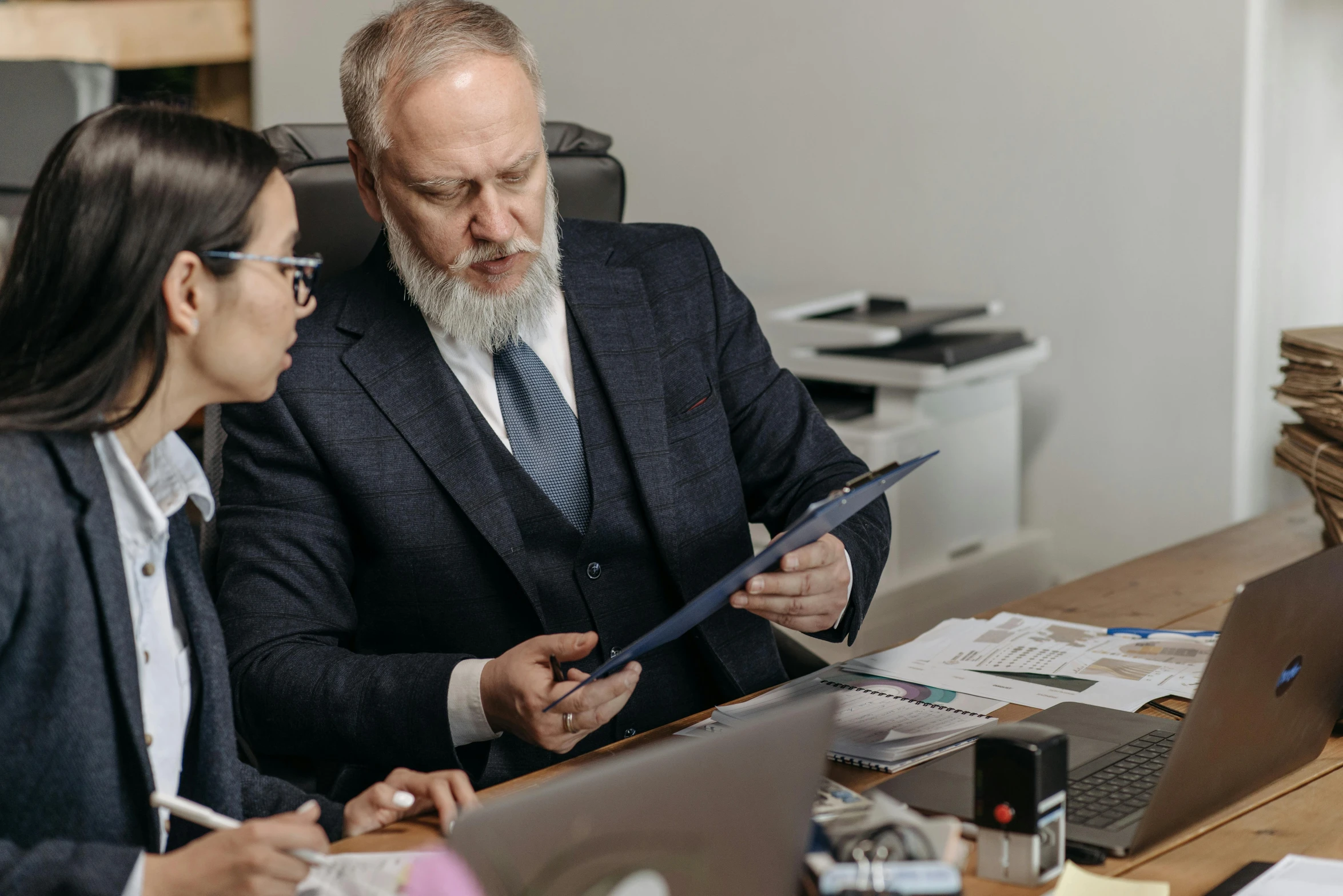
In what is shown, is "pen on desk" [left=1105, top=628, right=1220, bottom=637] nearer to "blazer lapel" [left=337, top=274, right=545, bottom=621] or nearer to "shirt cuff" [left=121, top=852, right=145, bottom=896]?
"blazer lapel" [left=337, top=274, right=545, bottom=621]

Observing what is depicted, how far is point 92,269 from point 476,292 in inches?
22.1

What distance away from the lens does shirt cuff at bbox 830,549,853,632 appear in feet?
→ 4.59

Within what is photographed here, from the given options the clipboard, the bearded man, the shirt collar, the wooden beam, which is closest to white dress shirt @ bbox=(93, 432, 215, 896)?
the shirt collar

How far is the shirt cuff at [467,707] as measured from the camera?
4.17 ft

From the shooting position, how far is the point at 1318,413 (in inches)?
68.5

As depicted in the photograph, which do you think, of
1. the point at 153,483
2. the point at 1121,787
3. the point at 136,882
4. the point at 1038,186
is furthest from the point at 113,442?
the point at 1038,186

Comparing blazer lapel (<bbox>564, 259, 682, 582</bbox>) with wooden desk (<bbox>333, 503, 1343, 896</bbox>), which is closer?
wooden desk (<bbox>333, 503, 1343, 896</bbox>)

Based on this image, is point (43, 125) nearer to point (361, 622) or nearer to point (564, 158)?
point (564, 158)

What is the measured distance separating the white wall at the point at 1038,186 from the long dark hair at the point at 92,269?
73.1 inches

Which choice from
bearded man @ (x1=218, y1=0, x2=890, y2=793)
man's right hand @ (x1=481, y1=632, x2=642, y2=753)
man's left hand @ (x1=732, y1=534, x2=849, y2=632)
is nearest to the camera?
man's right hand @ (x1=481, y1=632, x2=642, y2=753)

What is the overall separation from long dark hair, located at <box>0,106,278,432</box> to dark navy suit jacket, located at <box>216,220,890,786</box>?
17.1 inches

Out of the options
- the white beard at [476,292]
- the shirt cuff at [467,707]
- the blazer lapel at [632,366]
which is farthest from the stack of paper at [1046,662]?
the white beard at [476,292]

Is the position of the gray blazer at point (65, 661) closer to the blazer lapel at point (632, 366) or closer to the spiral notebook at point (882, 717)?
the spiral notebook at point (882, 717)

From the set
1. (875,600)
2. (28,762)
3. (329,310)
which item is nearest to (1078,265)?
(875,600)
